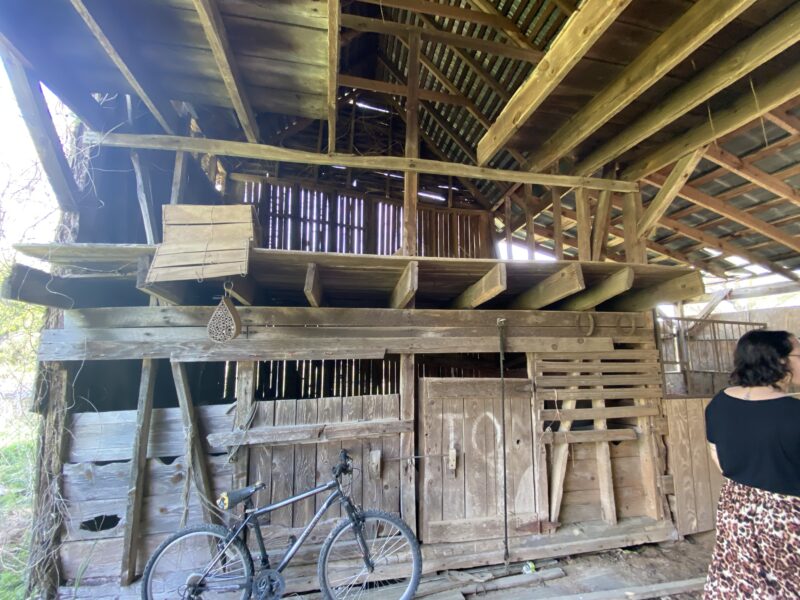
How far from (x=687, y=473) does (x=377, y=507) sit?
3.19 metres

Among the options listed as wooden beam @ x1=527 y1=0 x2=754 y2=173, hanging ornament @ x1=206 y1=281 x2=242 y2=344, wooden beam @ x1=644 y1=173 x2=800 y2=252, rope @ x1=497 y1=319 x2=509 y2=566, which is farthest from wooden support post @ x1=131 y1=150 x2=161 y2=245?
wooden beam @ x1=644 y1=173 x2=800 y2=252

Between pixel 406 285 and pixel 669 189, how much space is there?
2.59m

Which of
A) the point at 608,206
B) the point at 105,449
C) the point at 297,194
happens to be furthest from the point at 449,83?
the point at 105,449

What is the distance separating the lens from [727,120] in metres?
2.89

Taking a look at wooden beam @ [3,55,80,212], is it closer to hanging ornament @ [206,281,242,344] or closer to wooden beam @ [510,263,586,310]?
hanging ornament @ [206,281,242,344]

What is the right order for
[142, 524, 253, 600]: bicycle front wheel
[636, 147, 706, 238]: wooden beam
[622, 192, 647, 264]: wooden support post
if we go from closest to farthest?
[142, 524, 253, 600]: bicycle front wheel
[636, 147, 706, 238]: wooden beam
[622, 192, 647, 264]: wooden support post

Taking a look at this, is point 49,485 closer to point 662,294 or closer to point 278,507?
point 278,507

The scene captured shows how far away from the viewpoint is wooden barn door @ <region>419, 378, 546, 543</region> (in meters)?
3.41

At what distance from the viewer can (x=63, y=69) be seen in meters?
2.64

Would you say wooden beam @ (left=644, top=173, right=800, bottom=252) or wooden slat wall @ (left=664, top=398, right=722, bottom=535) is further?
wooden beam @ (left=644, top=173, right=800, bottom=252)

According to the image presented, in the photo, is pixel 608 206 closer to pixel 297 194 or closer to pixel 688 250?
pixel 297 194

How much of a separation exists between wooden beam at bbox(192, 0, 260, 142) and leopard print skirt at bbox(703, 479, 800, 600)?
342 cm

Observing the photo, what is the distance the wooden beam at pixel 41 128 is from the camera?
7.98 feet

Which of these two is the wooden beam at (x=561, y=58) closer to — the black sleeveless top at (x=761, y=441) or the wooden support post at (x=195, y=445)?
the black sleeveless top at (x=761, y=441)
